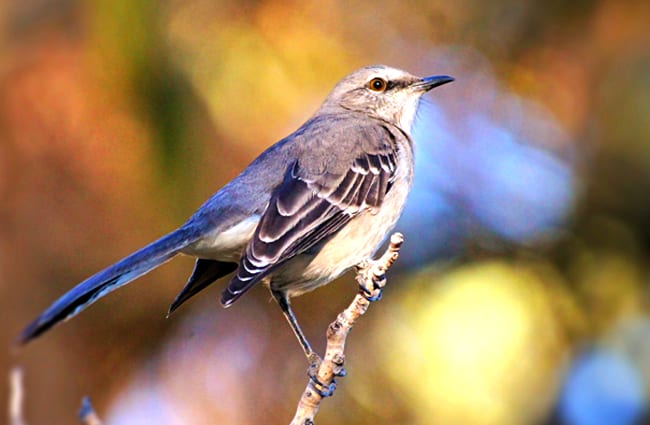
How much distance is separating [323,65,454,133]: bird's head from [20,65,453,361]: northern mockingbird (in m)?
0.29

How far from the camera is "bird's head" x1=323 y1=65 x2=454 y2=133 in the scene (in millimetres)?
5715

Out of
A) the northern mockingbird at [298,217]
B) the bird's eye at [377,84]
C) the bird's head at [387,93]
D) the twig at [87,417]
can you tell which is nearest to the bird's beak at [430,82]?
the bird's head at [387,93]

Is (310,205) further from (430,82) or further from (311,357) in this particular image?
(430,82)

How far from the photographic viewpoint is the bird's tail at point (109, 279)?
3.55m

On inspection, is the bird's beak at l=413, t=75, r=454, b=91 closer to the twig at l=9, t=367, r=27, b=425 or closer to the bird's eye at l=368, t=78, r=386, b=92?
the bird's eye at l=368, t=78, r=386, b=92

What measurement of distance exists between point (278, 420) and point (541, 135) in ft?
12.3

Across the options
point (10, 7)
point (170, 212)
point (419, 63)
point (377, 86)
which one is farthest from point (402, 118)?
point (10, 7)

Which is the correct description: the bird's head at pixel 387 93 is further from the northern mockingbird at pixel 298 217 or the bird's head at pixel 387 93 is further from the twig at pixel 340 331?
the twig at pixel 340 331

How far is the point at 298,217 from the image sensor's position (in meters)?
4.54

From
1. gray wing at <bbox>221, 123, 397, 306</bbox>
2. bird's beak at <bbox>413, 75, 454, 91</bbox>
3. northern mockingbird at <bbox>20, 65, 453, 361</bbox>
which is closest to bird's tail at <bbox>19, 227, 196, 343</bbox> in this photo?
northern mockingbird at <bbox>20, 65, 453, 361</bbox>

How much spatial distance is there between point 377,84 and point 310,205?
152 cm

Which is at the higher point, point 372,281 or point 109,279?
point 109,279

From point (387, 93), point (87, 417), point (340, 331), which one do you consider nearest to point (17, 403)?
point (87, 417)

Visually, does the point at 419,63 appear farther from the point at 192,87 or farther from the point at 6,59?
the point at 6,59
